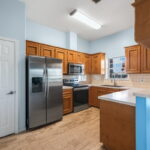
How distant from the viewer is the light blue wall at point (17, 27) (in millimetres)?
2455

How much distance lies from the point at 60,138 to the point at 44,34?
10.7ft

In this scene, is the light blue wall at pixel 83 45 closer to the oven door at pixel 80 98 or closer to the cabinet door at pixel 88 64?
the cabinet door at pixel 88 64

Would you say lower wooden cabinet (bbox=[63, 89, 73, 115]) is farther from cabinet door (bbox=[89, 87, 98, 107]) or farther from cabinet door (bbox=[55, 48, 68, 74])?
cabinet door (bbox=[89, 87, 98, 107])

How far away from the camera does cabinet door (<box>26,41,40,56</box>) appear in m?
3.18

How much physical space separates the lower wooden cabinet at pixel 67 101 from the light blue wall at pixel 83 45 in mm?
2266

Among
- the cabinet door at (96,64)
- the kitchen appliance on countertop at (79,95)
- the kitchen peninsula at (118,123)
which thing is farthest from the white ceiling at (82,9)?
the kitchen peninsula at (118,123)

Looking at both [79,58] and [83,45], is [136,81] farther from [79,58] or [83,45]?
[83,45]

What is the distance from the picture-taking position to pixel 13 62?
259cm

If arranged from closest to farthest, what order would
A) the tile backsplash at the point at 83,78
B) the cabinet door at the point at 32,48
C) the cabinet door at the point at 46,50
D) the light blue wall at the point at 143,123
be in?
the light blue wall at the point at 143,123
the cabinet door at the point at 32,48
the cabinet door at the point at 46,50
the tile backsplash at the point at 83,78

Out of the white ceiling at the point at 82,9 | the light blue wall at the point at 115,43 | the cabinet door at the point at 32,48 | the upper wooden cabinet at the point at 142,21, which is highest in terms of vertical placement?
the white ceiling at the point at 82,9

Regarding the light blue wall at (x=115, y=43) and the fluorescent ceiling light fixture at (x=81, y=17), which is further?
the light blue wall at (x=115, y=43)

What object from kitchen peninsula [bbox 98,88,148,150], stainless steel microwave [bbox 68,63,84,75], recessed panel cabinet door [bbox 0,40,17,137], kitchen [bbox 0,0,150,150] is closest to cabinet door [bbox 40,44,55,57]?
kitchen [bbox 0,0,150,150]

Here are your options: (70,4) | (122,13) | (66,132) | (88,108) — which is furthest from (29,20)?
(88,108)

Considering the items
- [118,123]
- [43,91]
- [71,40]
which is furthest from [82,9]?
[118,123]
